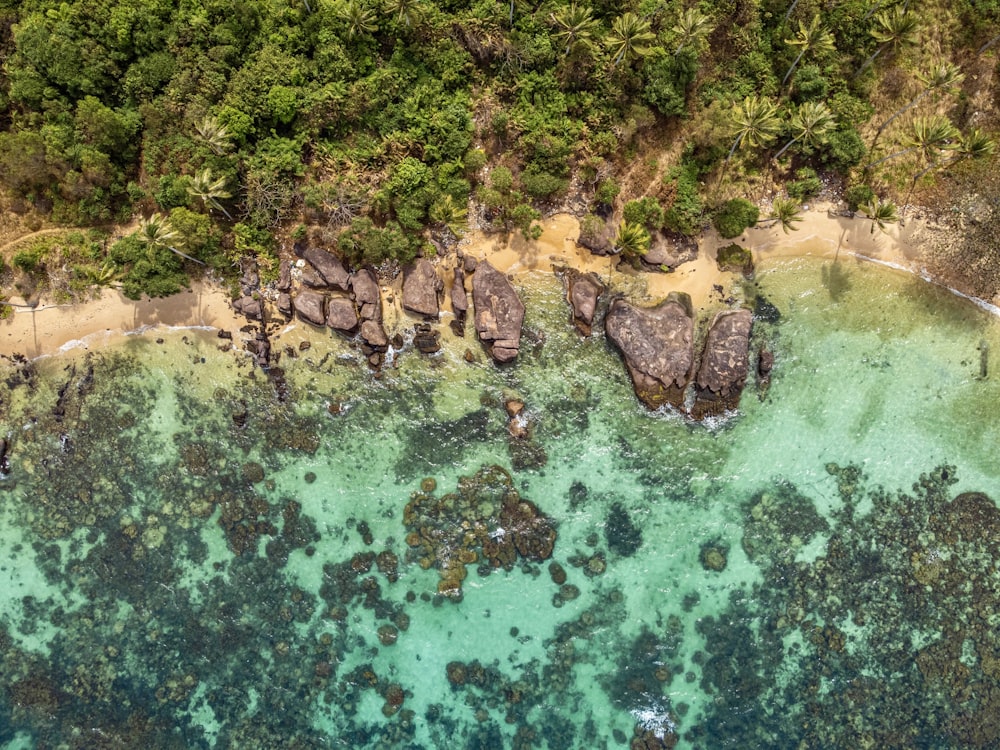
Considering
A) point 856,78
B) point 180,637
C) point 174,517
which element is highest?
point 856,78

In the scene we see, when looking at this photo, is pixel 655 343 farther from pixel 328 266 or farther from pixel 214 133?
pixel 214 133

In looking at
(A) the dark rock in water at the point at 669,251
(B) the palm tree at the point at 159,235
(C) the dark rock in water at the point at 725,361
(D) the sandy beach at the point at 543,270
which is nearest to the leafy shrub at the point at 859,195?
(D) the sandy beach at the point at 543,270

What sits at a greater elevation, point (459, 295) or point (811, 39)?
point (811, 39)

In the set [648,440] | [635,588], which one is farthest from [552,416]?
[635,588]

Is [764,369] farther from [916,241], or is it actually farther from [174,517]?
[174,517]

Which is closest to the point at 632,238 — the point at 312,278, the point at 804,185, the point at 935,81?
the point at 804,185

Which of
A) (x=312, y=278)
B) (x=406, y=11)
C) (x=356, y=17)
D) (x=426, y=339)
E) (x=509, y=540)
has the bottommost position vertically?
(x=509, y=540)

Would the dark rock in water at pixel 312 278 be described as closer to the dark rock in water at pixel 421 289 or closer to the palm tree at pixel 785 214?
the dark rock in water at pixel 421 289
